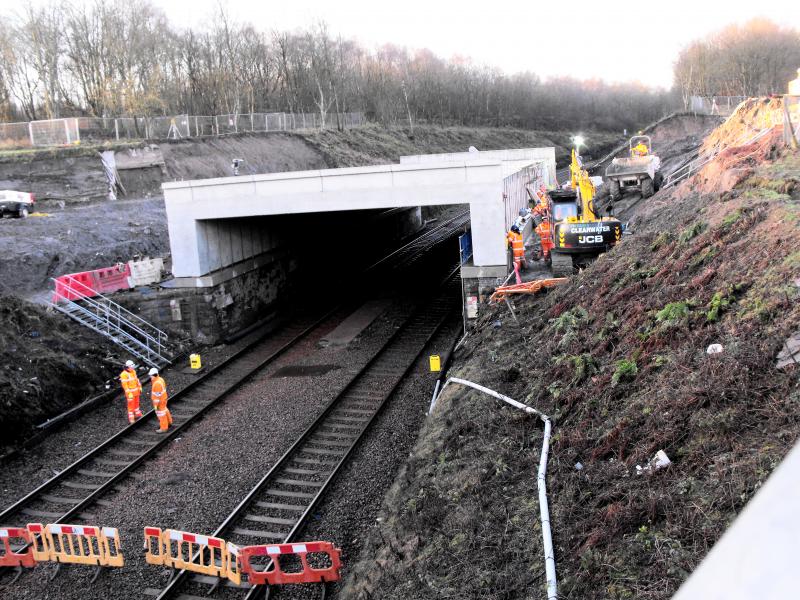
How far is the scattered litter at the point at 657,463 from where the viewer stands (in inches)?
289

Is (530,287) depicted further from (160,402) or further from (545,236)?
(160,402)

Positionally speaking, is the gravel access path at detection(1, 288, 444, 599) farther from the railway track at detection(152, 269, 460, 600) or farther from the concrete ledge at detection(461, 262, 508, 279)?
the concrete ledge at detection(461, 262, 508, 279)

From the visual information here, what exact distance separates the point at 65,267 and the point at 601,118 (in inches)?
3731

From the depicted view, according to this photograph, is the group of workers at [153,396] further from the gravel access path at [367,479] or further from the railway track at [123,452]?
the gravel access path at [367,479]

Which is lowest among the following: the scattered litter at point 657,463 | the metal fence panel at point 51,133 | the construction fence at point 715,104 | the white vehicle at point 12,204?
the scattered litter at point 657,463

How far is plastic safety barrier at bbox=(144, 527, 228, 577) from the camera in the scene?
10539mm

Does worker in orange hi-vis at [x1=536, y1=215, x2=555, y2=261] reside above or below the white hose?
above

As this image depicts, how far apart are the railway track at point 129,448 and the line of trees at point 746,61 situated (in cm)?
6002

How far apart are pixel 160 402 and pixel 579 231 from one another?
12.7 m

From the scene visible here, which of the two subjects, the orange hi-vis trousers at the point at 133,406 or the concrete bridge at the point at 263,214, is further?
the concrete bridge at the point at 263,214

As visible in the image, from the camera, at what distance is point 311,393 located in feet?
60.0

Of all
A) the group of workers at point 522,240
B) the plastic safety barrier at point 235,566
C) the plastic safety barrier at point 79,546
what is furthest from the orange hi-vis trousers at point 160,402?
the group of workers at point 522,240

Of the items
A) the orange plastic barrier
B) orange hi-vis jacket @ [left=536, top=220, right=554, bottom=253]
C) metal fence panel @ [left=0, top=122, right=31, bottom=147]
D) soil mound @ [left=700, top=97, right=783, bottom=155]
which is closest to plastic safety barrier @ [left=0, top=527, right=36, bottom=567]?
the orange plastic barrier

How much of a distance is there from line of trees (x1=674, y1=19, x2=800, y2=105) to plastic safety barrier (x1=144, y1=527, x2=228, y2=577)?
2683 inches
